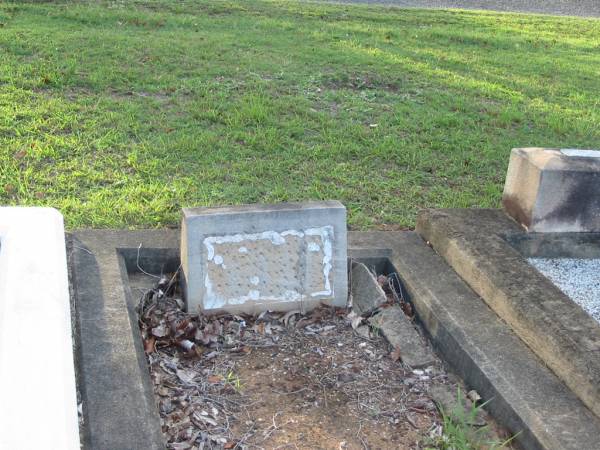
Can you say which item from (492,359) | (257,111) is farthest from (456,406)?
(257,111)

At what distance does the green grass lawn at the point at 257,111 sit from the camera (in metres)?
4.51

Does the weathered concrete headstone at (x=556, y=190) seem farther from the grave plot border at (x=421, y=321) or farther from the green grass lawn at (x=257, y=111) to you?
the green grass lawn at (x=257, y=111)

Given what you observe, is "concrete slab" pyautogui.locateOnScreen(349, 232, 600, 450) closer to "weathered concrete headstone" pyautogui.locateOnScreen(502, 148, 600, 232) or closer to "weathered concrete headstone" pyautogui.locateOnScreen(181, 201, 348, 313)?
"weathered concrete headstone" pyautogui.locateOnScreen(181, 201, 348, 313)

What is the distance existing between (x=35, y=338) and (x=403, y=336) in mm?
1635

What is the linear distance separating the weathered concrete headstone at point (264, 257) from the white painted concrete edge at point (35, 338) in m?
0.69

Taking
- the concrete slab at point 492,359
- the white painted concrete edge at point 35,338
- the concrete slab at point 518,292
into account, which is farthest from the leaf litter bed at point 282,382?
the white painted concrete edge at point 35,338

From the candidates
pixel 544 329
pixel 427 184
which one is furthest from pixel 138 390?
pixel 427 184

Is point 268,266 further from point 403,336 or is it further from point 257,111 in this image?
point 257,111

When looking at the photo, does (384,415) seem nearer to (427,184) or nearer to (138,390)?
(138,390)

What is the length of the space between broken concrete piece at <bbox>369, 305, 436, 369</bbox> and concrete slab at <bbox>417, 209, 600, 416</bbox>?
0.35m

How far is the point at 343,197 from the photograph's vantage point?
180 inches

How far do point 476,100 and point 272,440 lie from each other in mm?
4834

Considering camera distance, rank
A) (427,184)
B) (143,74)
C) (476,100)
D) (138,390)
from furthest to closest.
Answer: (476,100) → (143,74) → (427,184) → (138,390)

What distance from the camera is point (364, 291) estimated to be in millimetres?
3492
